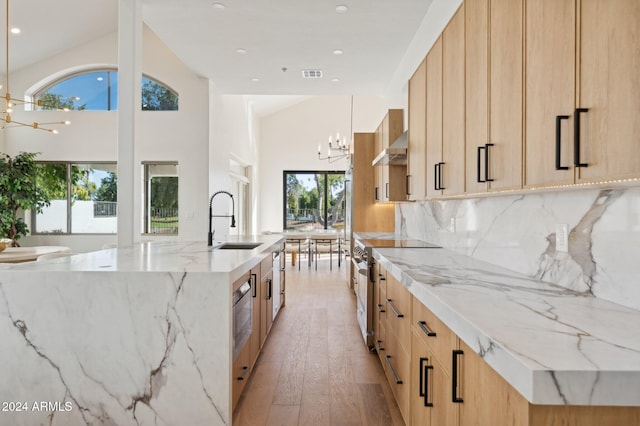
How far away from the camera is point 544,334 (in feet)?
3.20

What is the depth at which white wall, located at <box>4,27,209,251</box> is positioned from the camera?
5.96 m

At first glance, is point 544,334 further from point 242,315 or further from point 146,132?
point 146,132

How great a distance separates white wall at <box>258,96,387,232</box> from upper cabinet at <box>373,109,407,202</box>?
578 cm

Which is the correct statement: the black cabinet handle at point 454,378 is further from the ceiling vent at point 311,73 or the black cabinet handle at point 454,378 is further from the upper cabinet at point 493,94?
the ceiling vent at point 311,73

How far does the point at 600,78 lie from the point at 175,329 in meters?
2.07

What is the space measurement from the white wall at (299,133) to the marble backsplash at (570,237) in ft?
27.1

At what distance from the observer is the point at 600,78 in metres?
1.00

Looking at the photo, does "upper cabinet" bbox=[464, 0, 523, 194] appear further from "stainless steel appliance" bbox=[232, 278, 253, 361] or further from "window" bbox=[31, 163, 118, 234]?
"window" bbox=[31, 163, 118, 234]

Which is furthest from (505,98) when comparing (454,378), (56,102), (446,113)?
(56,102)

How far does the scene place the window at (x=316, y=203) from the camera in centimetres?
1055

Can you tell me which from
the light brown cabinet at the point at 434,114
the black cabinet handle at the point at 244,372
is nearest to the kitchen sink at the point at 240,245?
the black cabinet handle at the point at 244,372

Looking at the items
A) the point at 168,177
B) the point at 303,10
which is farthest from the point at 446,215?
the point at 168,177

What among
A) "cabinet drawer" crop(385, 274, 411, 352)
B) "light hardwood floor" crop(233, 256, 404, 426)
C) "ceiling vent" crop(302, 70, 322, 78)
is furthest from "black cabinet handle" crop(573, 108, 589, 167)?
"ceiling vent" crop(302, 70, 322, 78)

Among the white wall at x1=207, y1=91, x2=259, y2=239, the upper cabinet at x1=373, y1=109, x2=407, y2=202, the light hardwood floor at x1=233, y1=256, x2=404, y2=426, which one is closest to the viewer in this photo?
the light hardwood floor at x1=233, y1=256, x2=404, y2=426
